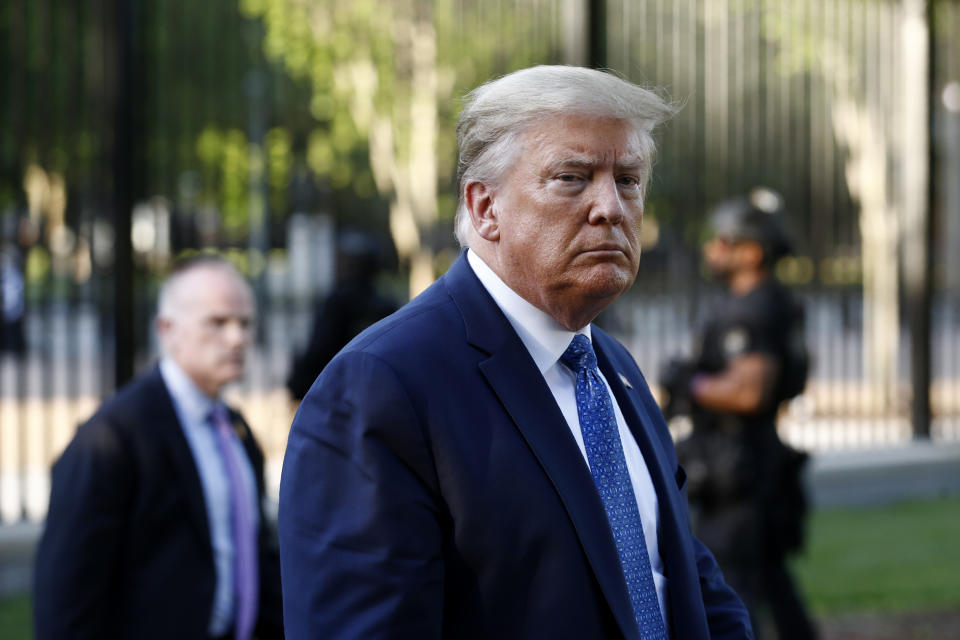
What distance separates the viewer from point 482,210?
1910mm

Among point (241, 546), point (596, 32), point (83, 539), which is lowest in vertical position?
point (241, 546)

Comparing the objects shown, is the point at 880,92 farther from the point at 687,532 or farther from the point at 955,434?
the point at 687,532

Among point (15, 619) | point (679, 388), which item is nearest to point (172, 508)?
point (679, 388)

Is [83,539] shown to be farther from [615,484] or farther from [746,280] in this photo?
[746,280]

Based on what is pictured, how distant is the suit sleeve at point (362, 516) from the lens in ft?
5.30

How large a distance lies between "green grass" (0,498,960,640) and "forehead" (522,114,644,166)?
15.1 feet

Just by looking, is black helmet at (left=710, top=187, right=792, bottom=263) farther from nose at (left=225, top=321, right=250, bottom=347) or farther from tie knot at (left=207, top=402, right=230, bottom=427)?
tie knot at (left=207, top=402, right=230, bottom=427)

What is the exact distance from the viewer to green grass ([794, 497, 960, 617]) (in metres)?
6.41

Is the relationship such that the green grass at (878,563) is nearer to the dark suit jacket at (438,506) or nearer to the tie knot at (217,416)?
the tie knot at (217,416)

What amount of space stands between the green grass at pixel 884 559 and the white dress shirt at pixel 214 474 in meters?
3.84

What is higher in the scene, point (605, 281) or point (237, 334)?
point (605, 281)

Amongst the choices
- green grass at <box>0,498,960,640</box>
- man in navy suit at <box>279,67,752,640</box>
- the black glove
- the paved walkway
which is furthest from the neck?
the paved walkway

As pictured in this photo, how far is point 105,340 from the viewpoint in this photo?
19.5 feet

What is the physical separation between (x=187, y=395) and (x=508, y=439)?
71.3 inches
